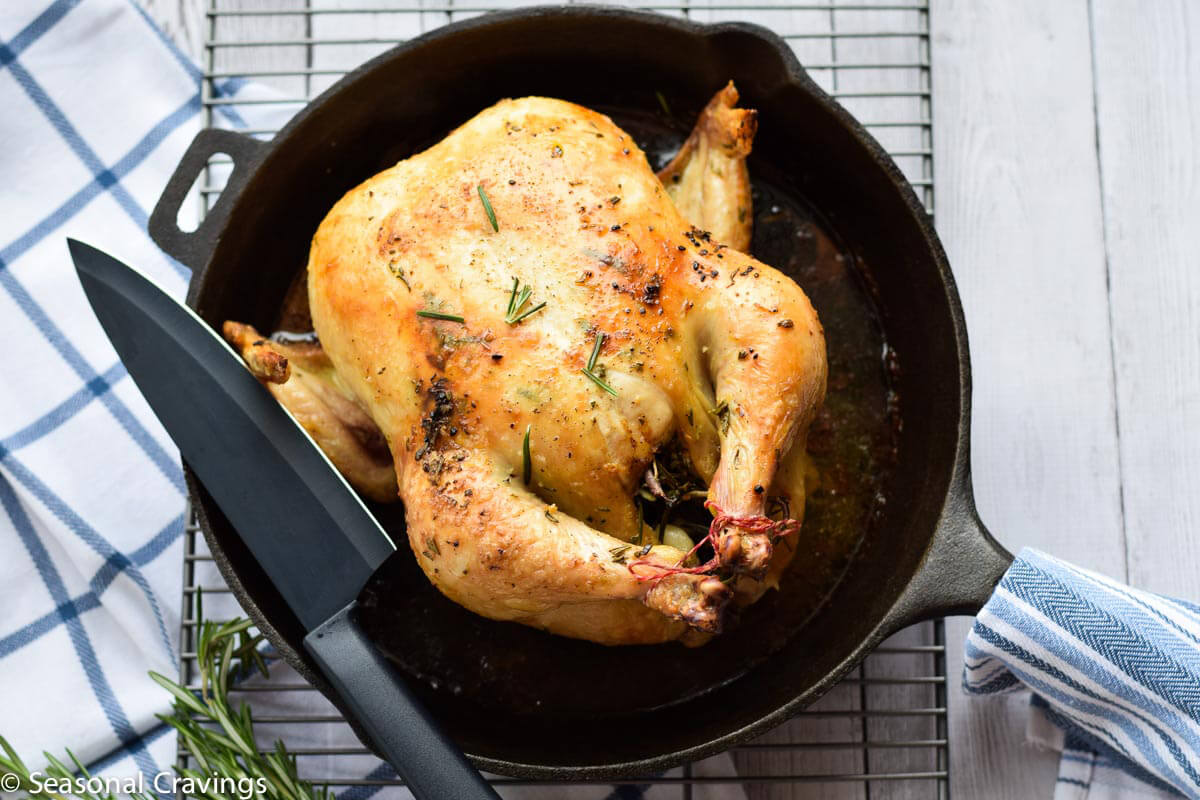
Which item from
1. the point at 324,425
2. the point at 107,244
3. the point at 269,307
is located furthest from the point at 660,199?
the point at 107,244

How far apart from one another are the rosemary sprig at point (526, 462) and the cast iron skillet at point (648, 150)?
557 millimetres

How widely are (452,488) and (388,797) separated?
892 mm

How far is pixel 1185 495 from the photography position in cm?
243

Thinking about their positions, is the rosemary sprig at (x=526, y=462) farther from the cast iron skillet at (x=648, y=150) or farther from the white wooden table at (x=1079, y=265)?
the white wooden table at (x=1079, y=265)

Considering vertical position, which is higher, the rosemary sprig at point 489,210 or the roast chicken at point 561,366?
the rosemary sprig at point 489,210

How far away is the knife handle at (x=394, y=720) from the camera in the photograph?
1780mm

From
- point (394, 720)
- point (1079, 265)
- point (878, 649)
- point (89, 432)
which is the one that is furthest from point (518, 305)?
point (1079, 265)

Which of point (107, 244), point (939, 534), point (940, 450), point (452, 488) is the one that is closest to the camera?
point (452, 488)

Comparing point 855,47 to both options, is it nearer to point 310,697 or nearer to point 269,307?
point 269,307

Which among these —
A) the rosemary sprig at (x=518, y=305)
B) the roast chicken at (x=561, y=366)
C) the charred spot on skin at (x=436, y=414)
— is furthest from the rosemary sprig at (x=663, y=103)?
the charred spot on skin at (x=436, y=414)

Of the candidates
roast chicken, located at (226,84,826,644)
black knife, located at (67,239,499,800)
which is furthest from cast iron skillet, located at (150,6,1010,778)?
roast chicken, located at (226,84,826,644)

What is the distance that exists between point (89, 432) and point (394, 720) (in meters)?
1.15

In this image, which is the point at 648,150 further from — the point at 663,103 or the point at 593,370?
the point at 593,370

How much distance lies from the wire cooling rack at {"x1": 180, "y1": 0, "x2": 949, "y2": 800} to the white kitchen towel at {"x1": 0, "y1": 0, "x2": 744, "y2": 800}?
2cm
